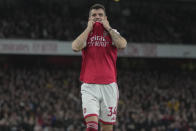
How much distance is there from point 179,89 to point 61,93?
8324mm

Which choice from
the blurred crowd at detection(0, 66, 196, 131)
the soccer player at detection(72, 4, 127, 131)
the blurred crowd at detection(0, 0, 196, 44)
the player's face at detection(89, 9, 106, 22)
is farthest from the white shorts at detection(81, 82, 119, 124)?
the blurred crowd at detection(0, 0, 196, 44)

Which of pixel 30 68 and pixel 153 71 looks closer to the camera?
pixel 30 68

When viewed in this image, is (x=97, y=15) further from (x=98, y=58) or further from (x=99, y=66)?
(x=99, y=66)

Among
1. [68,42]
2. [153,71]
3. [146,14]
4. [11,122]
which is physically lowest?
[11,122]

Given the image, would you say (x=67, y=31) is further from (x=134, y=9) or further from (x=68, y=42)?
(x=134, y=9)

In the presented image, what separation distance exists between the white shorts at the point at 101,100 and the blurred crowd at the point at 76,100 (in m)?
7.25

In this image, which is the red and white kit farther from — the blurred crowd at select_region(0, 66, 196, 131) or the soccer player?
the blurred crowd at select_region(0, 66, 196, 131)

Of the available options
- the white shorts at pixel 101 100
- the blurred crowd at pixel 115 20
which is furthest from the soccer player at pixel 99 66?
the blurred crowd at pixel 115 20

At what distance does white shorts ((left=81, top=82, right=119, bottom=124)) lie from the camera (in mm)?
4883

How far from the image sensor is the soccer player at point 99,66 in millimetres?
4914

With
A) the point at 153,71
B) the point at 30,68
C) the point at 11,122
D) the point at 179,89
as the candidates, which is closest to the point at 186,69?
the point at 153,71

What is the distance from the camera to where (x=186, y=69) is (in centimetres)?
2759

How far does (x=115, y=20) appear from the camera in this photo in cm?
2720

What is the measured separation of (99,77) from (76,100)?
538 inches
